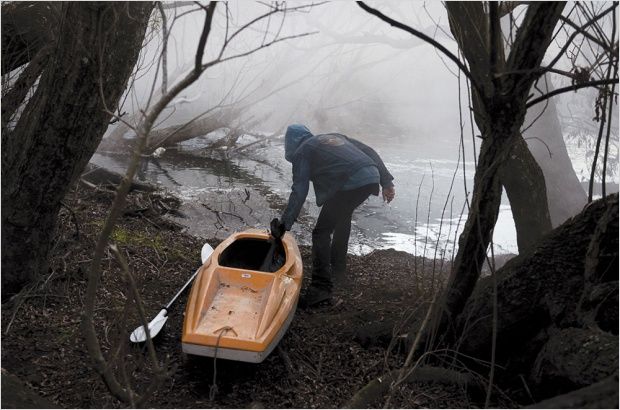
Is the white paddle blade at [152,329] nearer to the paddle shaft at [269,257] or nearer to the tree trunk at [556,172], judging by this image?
the paddle shaft at [269,257]

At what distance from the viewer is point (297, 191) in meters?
4.84

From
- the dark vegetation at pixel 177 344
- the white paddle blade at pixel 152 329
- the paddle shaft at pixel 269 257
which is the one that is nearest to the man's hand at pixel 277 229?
→ the paddle shaft at pixel 269 257

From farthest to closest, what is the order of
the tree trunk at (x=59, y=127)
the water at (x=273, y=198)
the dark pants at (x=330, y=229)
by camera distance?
the water at (x=273, y=198) → the dark pants at (x=330, y=229) → the tree trunk at (x=59, y=127)

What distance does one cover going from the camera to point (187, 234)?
6523 millimetres

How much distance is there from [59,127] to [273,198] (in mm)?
5466

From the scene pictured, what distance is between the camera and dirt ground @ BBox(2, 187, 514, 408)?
10.5 ft

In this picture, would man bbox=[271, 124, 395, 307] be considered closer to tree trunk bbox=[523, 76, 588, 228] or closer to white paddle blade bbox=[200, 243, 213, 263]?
white paddle blade bbox=[200, 243, 213, 263]

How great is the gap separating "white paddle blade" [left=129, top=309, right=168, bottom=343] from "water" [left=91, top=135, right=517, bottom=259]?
113 inches

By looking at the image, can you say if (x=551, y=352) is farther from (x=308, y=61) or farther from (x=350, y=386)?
(x=308, y=61)

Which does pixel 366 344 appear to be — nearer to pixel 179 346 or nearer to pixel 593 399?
pixel 179 346

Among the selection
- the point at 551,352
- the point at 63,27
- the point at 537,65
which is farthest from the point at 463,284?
the point at 63,27

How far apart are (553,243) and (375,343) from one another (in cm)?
140

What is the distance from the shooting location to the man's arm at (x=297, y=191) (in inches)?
189

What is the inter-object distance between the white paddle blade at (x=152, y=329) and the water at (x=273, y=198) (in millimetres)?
2873
